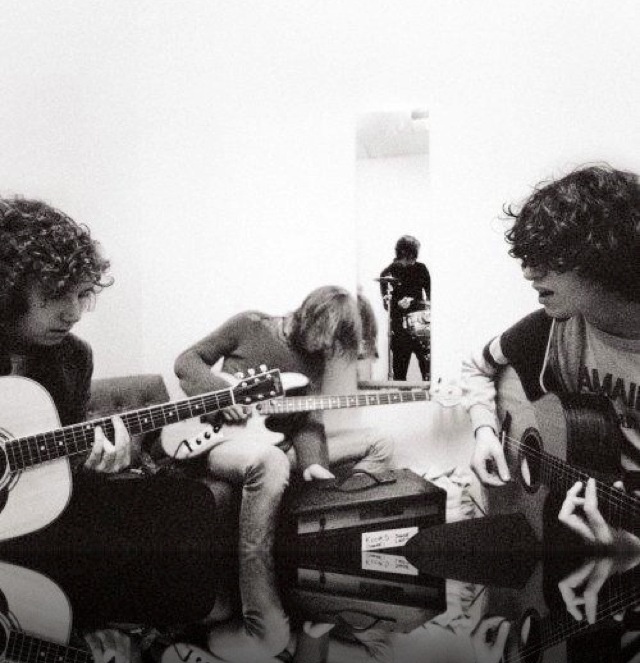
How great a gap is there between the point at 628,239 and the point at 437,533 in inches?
47.2

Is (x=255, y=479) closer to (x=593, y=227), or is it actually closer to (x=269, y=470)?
(x=269, y=470)

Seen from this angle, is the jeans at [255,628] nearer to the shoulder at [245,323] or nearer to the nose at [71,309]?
the shoulder at [245,323]

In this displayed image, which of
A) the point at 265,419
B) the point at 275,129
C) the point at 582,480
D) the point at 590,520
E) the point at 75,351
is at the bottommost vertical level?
the point at 590,520

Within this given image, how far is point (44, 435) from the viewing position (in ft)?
7.80

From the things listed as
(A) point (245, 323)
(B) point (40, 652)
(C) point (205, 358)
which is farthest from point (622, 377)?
(B) point (40, 652)

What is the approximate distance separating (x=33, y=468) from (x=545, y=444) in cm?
177

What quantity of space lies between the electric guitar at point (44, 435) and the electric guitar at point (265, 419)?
57mm

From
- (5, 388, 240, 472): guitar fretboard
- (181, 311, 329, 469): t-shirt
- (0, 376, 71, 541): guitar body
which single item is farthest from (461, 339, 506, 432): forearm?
(0, 376, 71, 541): guitar body

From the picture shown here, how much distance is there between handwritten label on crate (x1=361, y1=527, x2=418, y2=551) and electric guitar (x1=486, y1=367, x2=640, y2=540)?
0.31 m

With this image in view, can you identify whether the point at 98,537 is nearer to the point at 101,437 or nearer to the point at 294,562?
the point at 101,437

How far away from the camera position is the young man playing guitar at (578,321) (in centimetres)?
229

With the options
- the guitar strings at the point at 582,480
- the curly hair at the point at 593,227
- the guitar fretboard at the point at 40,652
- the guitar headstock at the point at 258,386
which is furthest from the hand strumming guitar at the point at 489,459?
the guitar fretboard at the point at 40,652

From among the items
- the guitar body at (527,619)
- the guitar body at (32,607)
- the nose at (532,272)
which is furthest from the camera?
the nose at (532,272)

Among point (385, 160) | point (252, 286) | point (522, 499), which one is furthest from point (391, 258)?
point (522, 499)
